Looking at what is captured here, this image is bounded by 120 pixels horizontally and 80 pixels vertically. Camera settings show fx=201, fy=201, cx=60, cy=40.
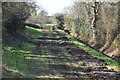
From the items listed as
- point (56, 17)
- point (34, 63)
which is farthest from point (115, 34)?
point (56, 17)

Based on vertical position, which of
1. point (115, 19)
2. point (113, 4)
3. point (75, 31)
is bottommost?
point (75, 31)

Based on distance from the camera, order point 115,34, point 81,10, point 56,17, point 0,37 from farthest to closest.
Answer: point 56,17, point 81,10, point 115,34, point 0,37

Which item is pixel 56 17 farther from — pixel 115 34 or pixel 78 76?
pixel 78 76

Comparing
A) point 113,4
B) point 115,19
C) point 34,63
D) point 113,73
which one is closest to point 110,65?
point 113,73

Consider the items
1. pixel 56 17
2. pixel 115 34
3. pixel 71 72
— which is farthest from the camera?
pixel 56 17

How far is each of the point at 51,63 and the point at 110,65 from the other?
4.19 metres

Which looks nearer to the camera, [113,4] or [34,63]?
[34,63]

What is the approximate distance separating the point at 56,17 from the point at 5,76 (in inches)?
2072

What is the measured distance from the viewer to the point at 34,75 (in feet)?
35.1

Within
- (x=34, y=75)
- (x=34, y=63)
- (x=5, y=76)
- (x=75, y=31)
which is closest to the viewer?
(x=5, y=76)

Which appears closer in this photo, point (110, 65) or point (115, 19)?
point (110, 65)

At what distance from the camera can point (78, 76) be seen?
11.1m

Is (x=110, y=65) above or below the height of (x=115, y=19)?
below

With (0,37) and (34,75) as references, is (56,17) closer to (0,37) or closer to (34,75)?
(0,37)
